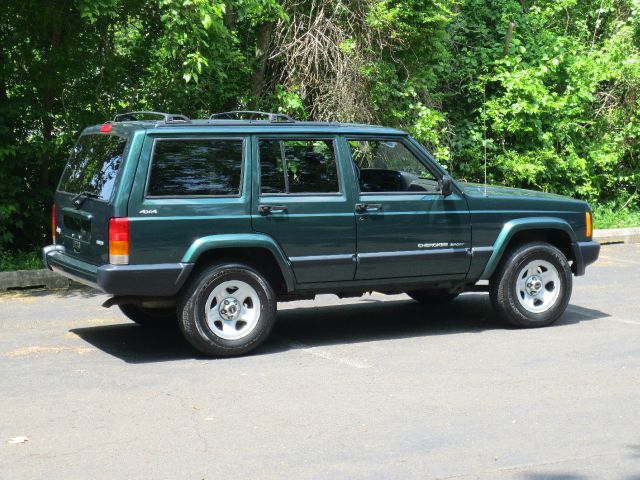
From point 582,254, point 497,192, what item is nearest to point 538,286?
point 582,254

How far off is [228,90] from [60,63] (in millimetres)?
2740

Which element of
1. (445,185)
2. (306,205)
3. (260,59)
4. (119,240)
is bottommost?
(119,240)

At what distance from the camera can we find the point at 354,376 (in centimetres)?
742

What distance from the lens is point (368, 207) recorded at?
8453mm

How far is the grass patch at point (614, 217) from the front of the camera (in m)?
17.5

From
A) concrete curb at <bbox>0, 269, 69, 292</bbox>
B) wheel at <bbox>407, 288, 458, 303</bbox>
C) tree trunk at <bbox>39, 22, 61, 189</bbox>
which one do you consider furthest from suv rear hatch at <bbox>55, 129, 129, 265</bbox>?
tree trunk at <bbox>39, 22, 61, 189</bbox>

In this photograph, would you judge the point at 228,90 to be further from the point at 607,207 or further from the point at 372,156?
the point at 607,207

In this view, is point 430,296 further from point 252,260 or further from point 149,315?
point 149,315

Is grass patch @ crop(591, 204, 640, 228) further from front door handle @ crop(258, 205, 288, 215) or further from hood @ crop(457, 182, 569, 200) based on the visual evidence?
front door handle @ crop(258, 205, 288, 215)

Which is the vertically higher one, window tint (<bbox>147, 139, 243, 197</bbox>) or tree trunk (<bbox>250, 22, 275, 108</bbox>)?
tree trunk (<bbox>250, 22, 275, 108</bbox>)

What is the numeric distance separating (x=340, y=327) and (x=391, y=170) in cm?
161

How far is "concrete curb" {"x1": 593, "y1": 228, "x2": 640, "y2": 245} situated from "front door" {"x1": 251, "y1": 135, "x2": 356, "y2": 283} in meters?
8.89

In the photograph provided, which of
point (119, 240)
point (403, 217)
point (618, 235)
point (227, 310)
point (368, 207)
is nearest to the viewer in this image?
point (119, 240)

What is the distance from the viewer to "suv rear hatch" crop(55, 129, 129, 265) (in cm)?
778
